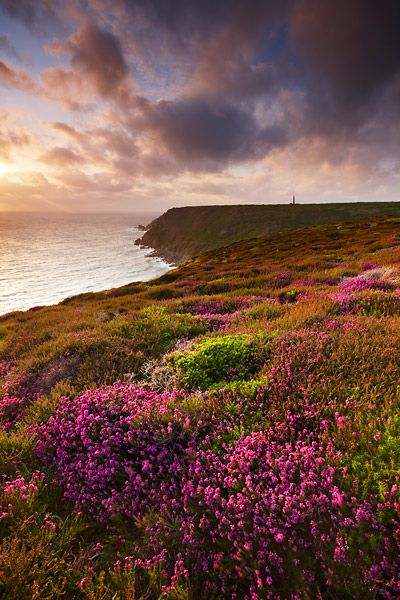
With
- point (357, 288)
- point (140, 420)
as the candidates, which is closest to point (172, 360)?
point (140, 420)

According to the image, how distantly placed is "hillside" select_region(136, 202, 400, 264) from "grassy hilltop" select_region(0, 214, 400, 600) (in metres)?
80.4

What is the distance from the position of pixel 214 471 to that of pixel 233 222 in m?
112

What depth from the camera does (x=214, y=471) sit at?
3.36m

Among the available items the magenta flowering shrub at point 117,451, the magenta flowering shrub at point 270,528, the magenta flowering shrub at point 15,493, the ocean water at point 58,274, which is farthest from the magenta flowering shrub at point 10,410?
the ocean water at point 58,274

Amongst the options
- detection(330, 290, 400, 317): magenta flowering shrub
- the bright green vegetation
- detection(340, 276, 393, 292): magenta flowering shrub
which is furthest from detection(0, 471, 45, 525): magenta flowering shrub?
detection(340, 276, 393, 292): magenta flowering shrub

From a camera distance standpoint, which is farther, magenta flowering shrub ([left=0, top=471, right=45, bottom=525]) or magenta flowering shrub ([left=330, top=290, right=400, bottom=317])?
magenta flowering shrub ([left=330, top=290, right=400, bottom=317])

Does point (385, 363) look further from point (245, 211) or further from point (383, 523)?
point (245, 211)

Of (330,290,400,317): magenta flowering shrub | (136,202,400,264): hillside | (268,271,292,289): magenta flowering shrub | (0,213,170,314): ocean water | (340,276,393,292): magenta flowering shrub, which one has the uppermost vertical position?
(136,202,400,264): hillside

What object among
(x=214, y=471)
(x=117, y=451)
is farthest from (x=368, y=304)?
(x=117, y=451)

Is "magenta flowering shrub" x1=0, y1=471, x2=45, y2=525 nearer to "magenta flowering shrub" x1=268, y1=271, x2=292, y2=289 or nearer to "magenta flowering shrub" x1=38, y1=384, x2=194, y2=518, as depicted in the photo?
"magenta flowering shrub" x1=38, y1=384, x2=194, y2=518

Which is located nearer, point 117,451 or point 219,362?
point 117,451

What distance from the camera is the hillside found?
3529 inches

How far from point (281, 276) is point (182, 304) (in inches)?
281

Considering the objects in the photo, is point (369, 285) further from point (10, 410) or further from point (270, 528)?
point (10, 410)
